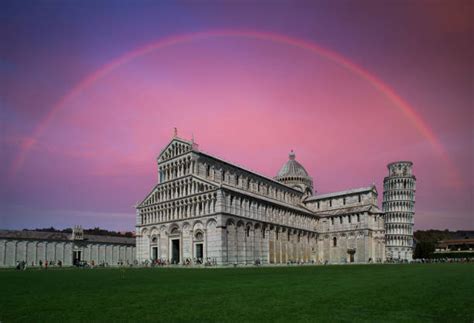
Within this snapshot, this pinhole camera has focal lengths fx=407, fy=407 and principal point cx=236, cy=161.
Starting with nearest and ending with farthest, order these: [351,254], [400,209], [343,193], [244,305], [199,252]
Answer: [244,305]
[199,252]
[351,254]
[343,193]
[400,209]

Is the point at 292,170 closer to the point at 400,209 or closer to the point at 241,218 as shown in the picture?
the point at 400,209

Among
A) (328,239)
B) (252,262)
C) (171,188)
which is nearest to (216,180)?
(171,188)

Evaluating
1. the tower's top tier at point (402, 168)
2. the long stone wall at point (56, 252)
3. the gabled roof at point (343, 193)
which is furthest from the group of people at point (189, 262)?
the tower's top tier at point (402, 168)

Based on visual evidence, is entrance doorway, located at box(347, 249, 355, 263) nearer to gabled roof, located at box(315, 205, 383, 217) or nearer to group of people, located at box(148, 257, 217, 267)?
gabled roof, located at box(315, 205, 383, 217)

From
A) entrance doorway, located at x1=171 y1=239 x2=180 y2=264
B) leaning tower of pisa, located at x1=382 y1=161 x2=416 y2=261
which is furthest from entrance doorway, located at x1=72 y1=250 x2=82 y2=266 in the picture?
leaning tower of pisa, located at x1=382 y1=161 x2=416 y2=261

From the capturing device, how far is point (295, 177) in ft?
347

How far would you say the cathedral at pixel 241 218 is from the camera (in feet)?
203

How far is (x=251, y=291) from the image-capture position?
19.1 m

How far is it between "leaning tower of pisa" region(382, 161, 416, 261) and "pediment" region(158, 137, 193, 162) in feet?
256

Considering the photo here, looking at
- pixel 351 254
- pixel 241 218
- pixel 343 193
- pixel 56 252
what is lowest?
pixel 351 254

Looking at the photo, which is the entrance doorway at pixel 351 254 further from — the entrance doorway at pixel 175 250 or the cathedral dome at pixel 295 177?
the entrance doorway at pixel 175 250

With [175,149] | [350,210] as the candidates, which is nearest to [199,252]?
[175,149]

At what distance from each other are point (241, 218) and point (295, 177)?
146 feet

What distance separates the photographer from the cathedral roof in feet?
350
